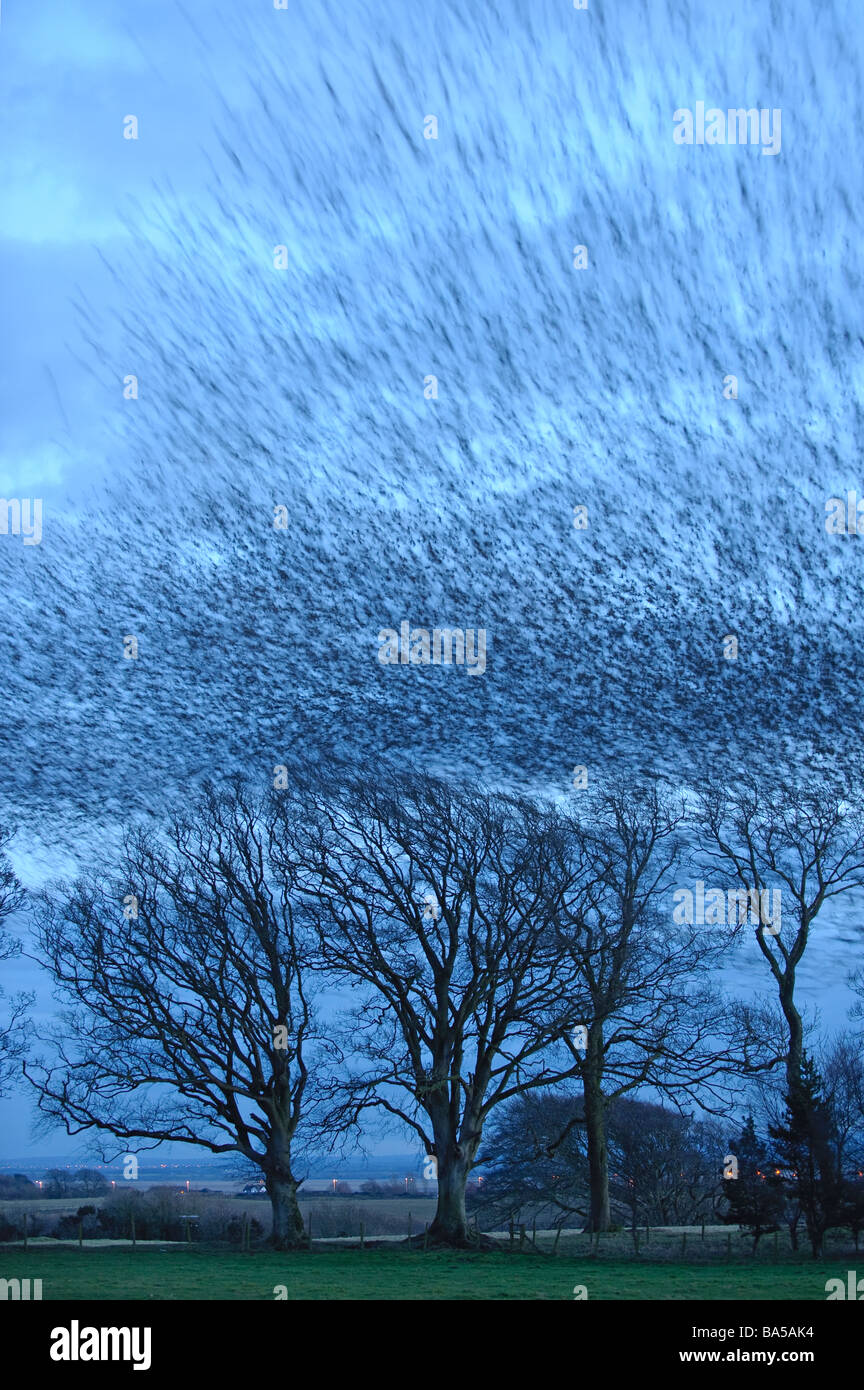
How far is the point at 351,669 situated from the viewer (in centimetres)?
3922

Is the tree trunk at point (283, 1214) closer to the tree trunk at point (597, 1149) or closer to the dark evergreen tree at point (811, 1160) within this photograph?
the tree trunk at point (597, 1149)

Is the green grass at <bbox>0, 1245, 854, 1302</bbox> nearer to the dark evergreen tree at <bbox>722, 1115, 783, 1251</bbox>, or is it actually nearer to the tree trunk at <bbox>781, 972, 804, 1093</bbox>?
the dark evergreen tree at <bbox>722, 1115, 783, 1251</bbox>

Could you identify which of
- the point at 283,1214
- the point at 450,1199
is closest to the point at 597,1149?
the point at 450,1199

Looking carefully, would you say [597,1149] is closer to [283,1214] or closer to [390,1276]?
[283,1214]

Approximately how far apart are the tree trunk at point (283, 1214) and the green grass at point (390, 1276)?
0.92 meters

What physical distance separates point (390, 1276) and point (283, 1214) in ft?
39.2

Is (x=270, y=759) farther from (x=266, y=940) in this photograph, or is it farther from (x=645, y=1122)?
(x=645, y=1122)

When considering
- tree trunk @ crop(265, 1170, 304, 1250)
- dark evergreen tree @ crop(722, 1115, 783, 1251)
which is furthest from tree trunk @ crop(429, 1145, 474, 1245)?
dark evergreen tree @ crop(722, 1115, 783, 1251)

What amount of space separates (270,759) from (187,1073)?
33.0ft

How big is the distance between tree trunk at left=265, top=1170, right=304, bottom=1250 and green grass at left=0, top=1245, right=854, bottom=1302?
0.92 meters

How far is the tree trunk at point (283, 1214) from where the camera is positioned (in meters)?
36.8

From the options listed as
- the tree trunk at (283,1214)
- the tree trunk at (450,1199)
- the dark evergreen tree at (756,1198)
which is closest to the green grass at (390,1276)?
Result: the tree trunk at (283,1214)

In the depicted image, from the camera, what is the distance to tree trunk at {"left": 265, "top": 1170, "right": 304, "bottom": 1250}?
121 ft
